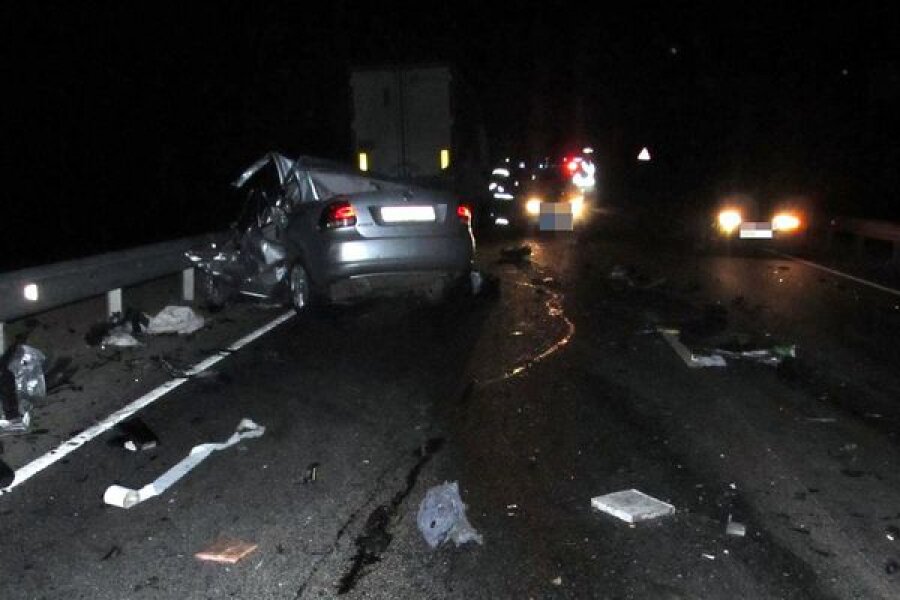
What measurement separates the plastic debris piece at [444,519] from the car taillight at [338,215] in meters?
6.23

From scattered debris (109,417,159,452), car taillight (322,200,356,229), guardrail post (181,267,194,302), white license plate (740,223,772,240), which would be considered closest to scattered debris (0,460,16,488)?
scattered debris (109,417,159,452)

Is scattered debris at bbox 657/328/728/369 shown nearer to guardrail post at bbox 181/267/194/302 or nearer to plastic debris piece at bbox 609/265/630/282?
plastic debris piece at bbox 609/265/630/282

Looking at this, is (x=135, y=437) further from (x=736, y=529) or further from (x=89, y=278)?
(x=89, y=278)

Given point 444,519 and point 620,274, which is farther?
point 620,274

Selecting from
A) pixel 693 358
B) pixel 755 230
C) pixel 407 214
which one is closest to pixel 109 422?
pixel 693 358

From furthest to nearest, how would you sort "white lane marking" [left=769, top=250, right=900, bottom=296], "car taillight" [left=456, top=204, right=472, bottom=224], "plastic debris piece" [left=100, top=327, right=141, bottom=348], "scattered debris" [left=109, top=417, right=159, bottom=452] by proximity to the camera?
"white lane marking" [left=769, top=250, right=900, bottom=296], "car taillight" [left=456, top=204, right=472, bottom=224], "plastic debris piece" [left=100, top=327, right=141, bottom=348], "scattered debris" [left=109, top=417, right=159, bottom=452]

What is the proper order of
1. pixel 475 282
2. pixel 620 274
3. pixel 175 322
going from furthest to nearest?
1. pixel 620 274
2. pixel 475 282
3. pixel 175 322

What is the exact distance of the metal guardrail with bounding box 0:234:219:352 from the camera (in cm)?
863

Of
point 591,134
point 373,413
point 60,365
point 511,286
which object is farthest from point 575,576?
point 591,134

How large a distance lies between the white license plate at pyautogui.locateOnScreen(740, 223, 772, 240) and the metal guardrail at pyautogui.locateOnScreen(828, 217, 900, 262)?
1391mm

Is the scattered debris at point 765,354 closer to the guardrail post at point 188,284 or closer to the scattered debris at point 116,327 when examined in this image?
the scattered debris at point 116,327

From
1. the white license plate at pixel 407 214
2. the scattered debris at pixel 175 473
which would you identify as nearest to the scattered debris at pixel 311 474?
the scattered debris at pixel 175 473

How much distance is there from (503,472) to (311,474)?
112 centimetres

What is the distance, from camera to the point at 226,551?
4.51m
